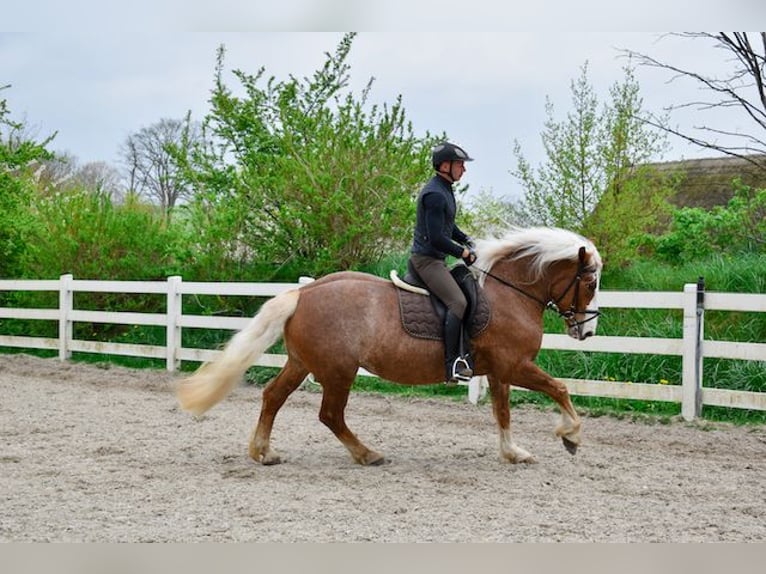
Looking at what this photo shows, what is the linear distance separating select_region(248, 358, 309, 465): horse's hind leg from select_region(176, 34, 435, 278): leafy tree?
20.3 ft

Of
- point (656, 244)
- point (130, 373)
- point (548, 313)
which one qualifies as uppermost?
point (656, 244)

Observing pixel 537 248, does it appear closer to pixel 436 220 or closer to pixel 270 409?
pixel 436 220

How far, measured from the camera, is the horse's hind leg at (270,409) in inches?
253

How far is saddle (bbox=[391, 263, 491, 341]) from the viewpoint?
20.6 feet

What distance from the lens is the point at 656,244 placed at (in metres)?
11.9

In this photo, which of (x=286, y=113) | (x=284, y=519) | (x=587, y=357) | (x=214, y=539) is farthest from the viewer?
(x=286, y=113)

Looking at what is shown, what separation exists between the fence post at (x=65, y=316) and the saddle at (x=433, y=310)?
8970mm

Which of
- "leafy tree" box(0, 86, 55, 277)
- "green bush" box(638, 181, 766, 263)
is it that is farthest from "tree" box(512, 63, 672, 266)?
"leafy tree" box(0, 86, 55, 277)

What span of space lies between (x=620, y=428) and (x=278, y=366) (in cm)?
475

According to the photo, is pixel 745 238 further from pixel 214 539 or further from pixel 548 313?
pixel 214 539

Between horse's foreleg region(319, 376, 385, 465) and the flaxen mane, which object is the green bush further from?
horse's foreleg region(319, 376, 385, 465)

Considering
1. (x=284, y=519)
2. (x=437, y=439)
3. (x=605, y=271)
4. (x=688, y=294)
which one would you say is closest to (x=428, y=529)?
(x=284, y=519)

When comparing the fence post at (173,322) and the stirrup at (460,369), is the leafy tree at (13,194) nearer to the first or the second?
the fence post at (173,322)

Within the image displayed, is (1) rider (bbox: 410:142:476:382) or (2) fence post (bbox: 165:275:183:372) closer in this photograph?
(1) rider (bbox: 410:142:476:382)
